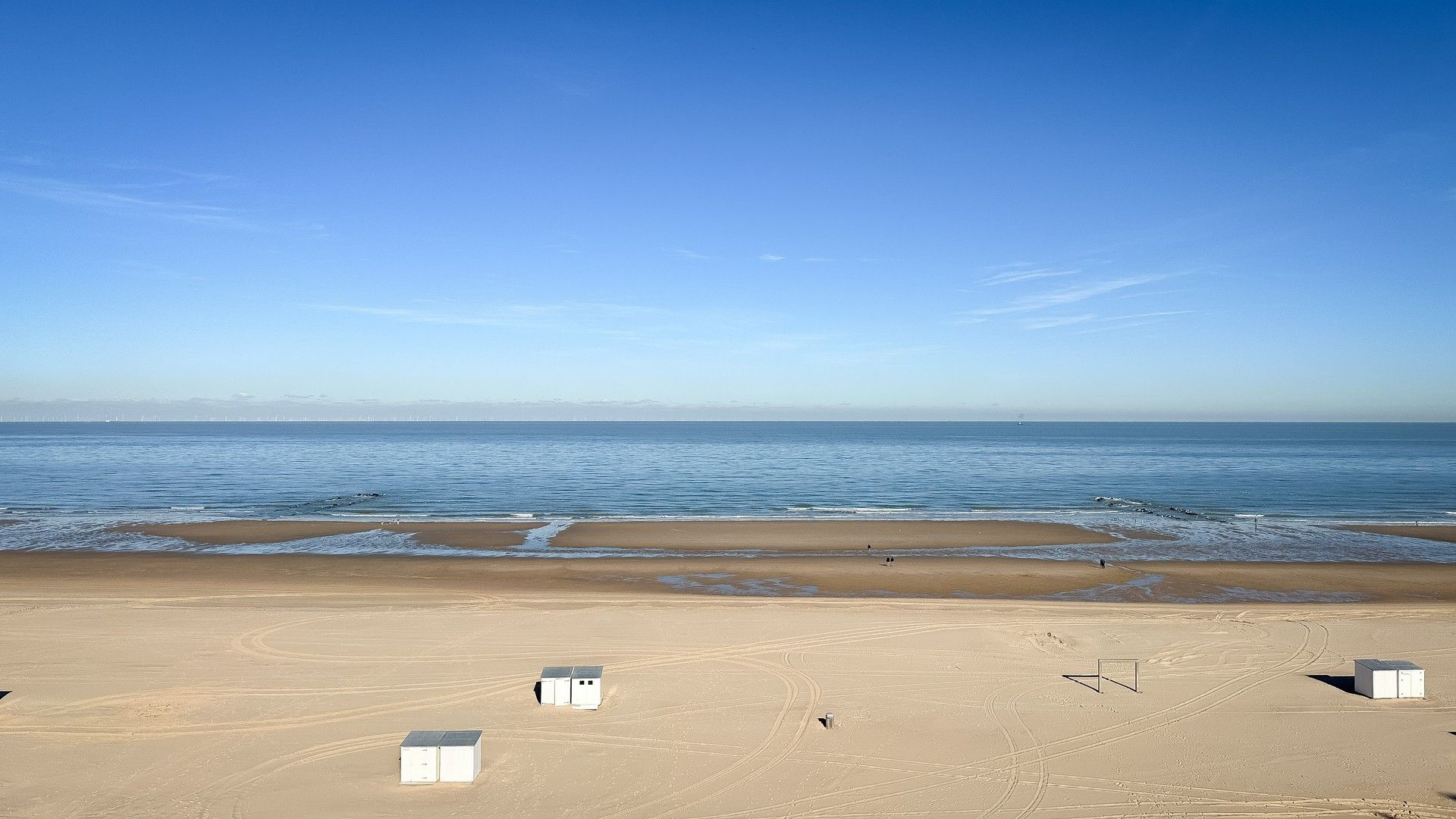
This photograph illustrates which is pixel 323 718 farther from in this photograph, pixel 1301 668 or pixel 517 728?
pixel 1301 668

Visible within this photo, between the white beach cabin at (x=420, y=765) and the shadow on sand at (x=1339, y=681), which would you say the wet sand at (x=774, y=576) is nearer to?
the shadow on sand at (x=1339, y=681)

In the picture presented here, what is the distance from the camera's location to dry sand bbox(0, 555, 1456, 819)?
1247cm

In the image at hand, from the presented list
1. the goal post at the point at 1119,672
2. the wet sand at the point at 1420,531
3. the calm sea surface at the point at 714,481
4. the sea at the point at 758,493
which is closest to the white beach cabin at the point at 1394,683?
the goal post at the point at 1119,672

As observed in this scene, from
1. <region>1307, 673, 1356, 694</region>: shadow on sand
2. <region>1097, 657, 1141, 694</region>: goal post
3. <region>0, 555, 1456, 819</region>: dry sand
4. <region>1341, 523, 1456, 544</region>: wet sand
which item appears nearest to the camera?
<region>0, 555, 1456, 819</region>: dry sand

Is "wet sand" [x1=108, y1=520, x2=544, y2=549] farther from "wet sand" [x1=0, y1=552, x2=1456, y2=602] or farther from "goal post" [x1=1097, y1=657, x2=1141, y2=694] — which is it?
"goal post" [x1=1097, y1=657, x2=1141, y2=694]

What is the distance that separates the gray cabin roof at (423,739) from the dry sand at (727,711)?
2.01 ft

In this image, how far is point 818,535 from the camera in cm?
4134

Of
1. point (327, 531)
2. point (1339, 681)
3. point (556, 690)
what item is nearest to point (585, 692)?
point (556, 690)

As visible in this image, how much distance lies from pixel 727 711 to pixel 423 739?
224 inches

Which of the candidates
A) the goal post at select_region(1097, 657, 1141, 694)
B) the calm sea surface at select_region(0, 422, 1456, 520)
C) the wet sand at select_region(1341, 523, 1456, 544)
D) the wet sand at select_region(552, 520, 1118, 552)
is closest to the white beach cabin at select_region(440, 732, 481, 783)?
the goal post at select_region(1097, 657, 1141, 694)

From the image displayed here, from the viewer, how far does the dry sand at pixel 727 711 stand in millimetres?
12469

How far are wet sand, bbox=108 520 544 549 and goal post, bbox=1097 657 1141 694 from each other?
26.8 meters

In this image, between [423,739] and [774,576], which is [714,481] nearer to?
[774,576]

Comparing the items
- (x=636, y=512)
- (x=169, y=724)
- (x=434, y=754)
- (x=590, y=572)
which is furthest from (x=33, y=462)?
(x=434, y=754)
